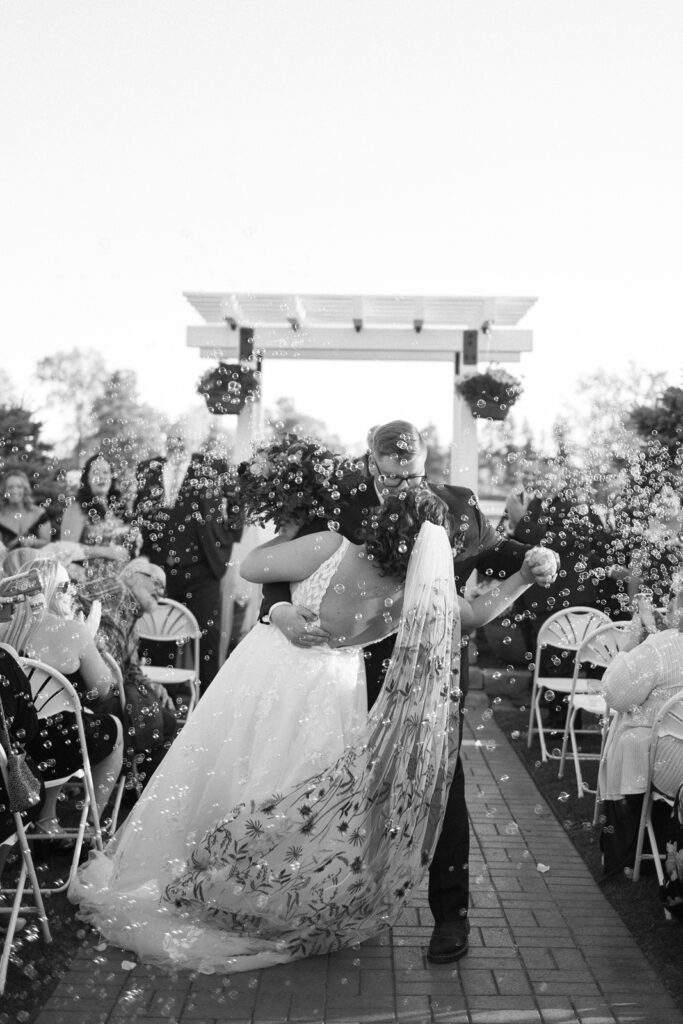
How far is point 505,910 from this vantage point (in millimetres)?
3881

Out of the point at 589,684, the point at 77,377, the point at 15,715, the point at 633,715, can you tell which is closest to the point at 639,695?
the point at 633,715

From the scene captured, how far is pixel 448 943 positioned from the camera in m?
3.35

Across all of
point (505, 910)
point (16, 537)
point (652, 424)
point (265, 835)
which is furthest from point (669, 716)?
point (652, 424)

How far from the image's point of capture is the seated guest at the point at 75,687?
395 centimetres

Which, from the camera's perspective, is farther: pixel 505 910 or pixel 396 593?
pixel 505 910

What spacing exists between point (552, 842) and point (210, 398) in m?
5.01

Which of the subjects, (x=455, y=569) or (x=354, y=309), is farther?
(x=354, y=309)

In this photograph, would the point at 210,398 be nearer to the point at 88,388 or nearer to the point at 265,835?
the point at 265,835

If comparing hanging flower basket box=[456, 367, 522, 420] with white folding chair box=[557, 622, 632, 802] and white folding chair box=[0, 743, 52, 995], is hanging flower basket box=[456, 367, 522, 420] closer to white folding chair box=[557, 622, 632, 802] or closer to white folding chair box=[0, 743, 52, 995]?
white folding chair box=[557, 622, 632, 802]

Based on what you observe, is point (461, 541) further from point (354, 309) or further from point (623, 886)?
point (354, 309)

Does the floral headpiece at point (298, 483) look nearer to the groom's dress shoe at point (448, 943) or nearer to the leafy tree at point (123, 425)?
the groom's dress shoe at point (448, 943)

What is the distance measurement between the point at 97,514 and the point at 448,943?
13.5 feet

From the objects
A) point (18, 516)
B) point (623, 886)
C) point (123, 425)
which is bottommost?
point (623, 886)

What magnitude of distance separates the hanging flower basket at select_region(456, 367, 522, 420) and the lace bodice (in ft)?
18.7
